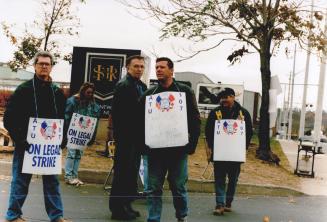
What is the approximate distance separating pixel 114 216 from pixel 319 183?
723cm

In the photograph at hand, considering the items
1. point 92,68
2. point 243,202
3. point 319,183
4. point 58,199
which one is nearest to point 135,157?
point 58,199

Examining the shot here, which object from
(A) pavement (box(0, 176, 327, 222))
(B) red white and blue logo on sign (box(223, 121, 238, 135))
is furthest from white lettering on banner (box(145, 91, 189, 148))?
(B) red white and blue logo on sign (box(223, 121, 238, 135))

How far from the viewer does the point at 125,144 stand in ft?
22.1

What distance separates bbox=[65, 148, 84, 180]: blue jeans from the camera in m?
9.20

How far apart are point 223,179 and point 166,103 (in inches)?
89.3

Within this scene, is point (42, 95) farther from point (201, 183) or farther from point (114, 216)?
point (201, 183)

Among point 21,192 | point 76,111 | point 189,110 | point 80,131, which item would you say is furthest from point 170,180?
point 76,111

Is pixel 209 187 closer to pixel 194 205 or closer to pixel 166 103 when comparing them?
pixel 194 205

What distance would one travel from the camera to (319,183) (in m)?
12.6

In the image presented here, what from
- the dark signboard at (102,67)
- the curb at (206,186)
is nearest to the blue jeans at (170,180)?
the curb at (206,186)

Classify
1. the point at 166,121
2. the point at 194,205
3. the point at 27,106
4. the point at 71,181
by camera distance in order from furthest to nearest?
the point at 71,181 → the point at 194,205 → the point at 166,121 → the point at 27,106

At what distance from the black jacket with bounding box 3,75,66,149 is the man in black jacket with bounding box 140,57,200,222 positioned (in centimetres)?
97

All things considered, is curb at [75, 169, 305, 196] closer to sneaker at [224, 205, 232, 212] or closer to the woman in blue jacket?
the woman in blue jacket

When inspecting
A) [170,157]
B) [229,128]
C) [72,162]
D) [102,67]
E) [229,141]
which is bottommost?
[72,162]
